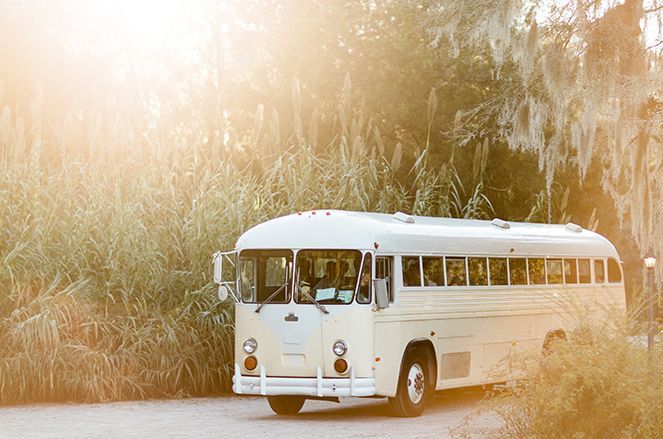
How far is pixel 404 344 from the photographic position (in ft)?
53.2

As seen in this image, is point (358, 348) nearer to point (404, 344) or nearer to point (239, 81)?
point (404, 344)

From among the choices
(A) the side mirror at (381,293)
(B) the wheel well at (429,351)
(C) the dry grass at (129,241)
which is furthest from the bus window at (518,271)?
(A) the side mirror at (381,293)

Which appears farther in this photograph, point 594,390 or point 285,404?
point 285,404

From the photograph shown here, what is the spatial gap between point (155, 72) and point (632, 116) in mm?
28483

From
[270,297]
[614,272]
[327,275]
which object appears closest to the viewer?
[327,275]

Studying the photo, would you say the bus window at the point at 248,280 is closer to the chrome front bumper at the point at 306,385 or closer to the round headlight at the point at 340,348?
the chrome front bumper at the point at 306,385

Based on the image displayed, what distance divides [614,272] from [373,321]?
7726mm

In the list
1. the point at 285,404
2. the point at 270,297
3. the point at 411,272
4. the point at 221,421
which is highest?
the point at 411,272

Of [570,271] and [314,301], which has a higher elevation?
[570,271]

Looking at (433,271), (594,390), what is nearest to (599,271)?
(433,271)

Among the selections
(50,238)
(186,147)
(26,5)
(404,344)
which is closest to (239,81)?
(26,5)

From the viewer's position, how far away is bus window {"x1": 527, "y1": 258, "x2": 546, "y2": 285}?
63.7 feet

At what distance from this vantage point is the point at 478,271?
18.2 metres

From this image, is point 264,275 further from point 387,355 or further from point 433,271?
point 433,271
